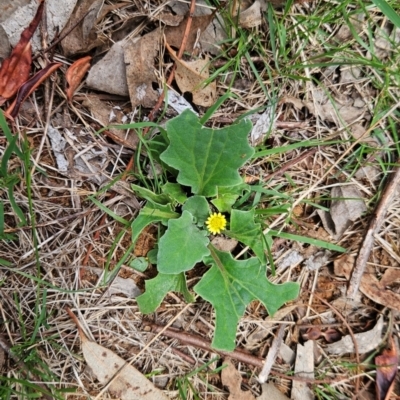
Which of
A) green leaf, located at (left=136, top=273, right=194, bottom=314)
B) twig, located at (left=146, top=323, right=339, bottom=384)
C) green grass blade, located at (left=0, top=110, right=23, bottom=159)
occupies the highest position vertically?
green grass blade, located at (left=0, top=110, right=23, bottom=159)

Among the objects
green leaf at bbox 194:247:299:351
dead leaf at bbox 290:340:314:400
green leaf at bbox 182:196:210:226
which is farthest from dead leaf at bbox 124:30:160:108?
dead leaf at bbox 290:340:314:400

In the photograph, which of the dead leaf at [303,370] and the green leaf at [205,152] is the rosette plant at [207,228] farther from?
the dead leaf at [303,370]

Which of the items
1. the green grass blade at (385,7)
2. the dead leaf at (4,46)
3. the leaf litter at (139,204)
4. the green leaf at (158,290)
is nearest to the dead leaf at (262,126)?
the leaf litter at (139,204)

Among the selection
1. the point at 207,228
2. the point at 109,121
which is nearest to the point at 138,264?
the point at 207,228

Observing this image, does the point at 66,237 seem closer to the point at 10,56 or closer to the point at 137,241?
the point at 137,241

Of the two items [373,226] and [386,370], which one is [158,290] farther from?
[386,370]

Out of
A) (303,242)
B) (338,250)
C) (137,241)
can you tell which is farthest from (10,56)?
(338,250)

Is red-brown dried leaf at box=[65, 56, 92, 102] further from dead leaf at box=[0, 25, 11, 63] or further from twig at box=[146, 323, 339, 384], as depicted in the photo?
twig at box=[146, 323, 339, 384]
